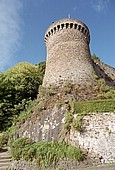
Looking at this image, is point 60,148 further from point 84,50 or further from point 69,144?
point 84,50

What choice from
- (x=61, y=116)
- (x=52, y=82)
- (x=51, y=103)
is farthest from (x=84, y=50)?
(x=61, y=116)

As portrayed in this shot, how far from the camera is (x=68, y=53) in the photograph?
1880 cm

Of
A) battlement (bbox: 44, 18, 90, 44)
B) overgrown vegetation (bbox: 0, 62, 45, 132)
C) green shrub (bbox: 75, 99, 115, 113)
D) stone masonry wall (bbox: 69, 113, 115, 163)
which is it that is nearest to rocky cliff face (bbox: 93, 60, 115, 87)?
battlement (bbox: 44, 18, 90, 44)

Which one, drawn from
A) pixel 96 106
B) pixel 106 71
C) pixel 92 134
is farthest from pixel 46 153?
pixel 106 71

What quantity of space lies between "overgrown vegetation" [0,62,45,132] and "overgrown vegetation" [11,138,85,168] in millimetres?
7182

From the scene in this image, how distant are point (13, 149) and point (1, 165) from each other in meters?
1.16

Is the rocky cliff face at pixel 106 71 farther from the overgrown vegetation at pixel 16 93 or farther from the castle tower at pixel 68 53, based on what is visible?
the overgrown vegetation at pixel 16 93

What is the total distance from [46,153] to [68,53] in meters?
10.1

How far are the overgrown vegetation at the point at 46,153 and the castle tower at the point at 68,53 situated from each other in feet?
22.2

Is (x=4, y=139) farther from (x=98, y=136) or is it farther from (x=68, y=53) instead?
(x=68, y=53)

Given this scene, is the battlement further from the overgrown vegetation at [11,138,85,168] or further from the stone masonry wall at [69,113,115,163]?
the overgrown vegetation at [11,138,85,168]

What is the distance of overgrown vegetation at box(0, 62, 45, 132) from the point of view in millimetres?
19422

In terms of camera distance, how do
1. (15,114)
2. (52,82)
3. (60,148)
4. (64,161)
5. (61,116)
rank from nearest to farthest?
(64,161)
(60,148)
(61,116)
(52,82)
(15,114)

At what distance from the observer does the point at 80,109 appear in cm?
1322
